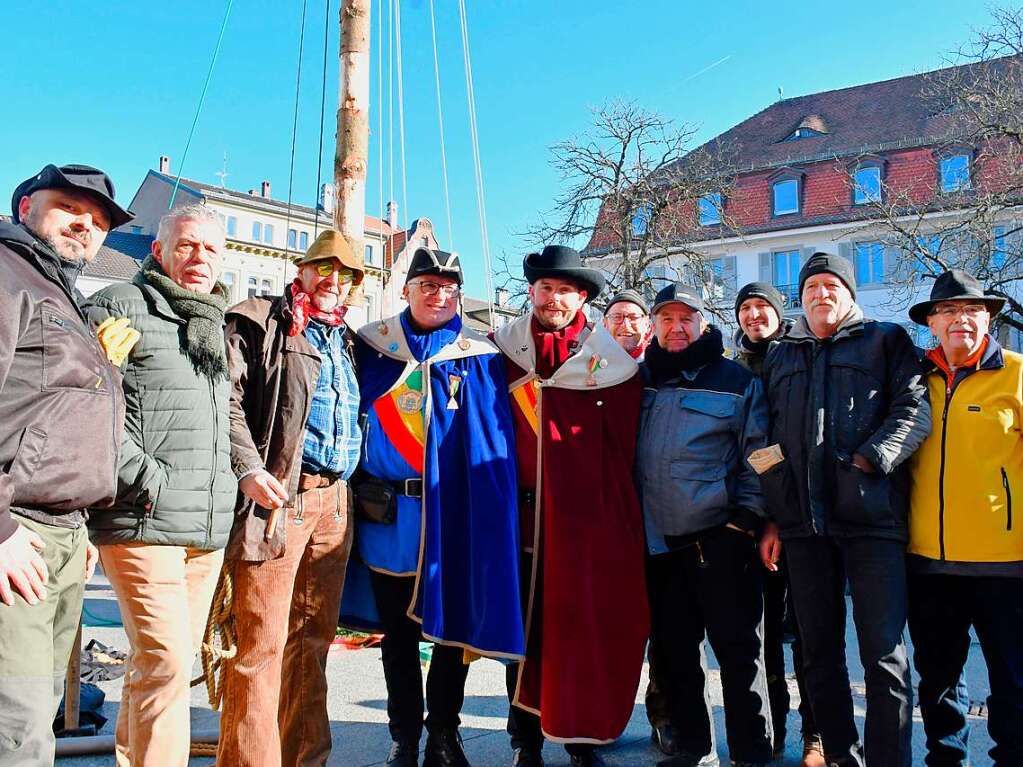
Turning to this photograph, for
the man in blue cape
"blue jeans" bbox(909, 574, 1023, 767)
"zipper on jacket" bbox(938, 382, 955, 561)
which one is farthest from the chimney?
"blue jeans" bbox(909, 574, 1023, 767)

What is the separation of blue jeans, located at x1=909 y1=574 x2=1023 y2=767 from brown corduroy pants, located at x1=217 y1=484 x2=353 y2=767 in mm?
2371

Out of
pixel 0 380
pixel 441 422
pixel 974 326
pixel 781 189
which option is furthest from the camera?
pixel 781 189

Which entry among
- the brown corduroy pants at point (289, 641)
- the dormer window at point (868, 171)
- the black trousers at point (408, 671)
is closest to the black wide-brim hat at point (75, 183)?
the brown corduroy pants at point (289, 641)

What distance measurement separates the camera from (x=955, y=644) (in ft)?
11.1

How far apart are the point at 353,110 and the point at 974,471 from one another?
14.7ft

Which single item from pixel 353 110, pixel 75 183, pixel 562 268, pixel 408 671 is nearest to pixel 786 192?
pixel 353 110

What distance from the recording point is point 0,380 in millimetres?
1964

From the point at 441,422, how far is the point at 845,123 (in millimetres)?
35285

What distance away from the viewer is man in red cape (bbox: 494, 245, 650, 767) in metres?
3.63

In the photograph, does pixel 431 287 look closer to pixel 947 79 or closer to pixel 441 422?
pixel 441 422

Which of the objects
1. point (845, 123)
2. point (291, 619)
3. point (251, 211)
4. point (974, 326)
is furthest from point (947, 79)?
point (251, 211)

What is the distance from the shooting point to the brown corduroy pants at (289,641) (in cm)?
306

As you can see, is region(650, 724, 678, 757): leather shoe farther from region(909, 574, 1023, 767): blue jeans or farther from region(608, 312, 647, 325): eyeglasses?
region(608, 312, 647, 325): eyeglasses

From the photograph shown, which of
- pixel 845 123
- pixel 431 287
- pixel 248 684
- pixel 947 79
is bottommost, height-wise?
pixel 248 684
